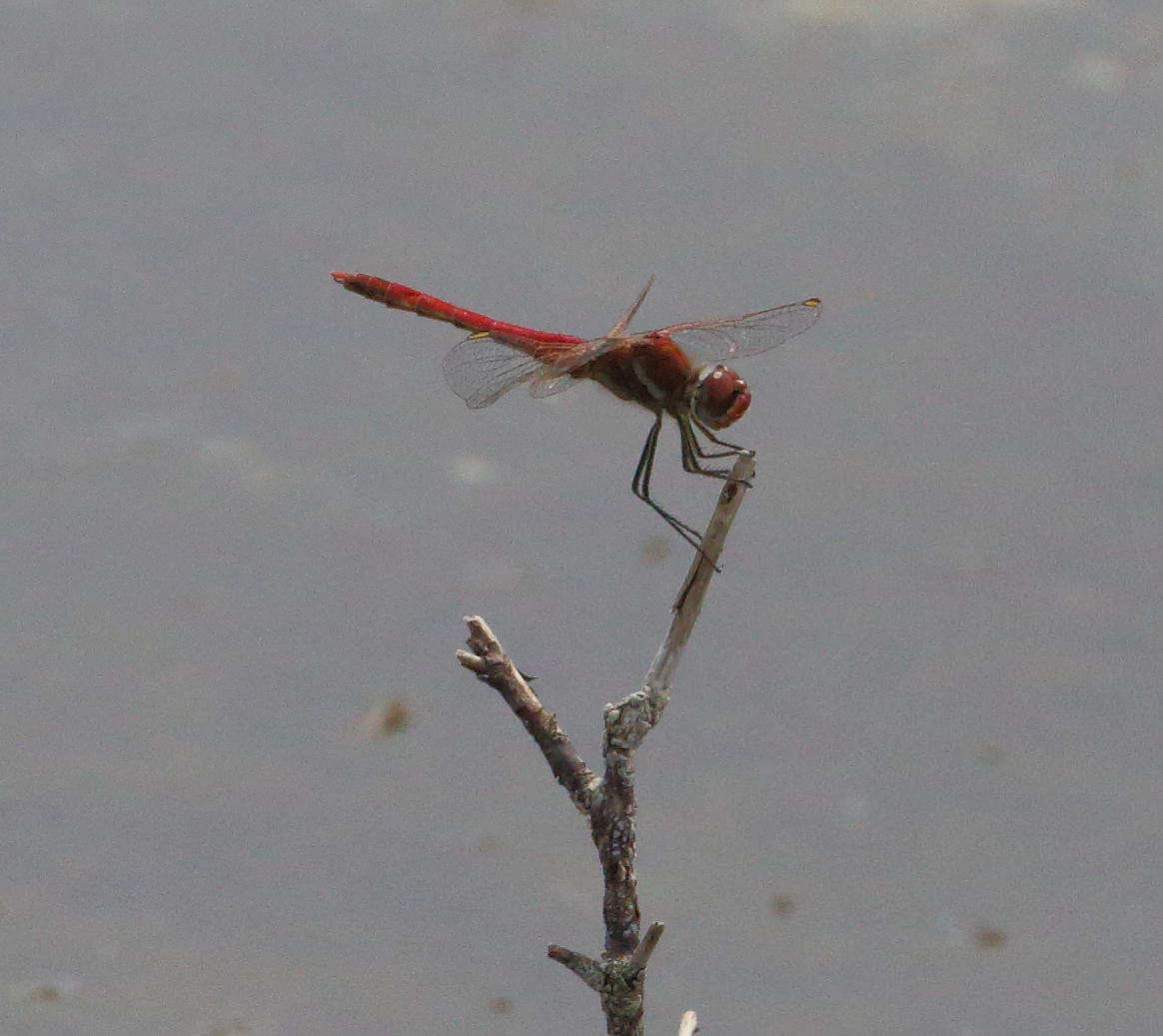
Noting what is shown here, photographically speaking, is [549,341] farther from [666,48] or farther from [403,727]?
[666,48]

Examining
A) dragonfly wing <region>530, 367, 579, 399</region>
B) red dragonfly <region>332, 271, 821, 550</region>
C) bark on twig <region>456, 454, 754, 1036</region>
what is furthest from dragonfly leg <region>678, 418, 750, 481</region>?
bark on twig <region>456, 454, 754, 1036</region>

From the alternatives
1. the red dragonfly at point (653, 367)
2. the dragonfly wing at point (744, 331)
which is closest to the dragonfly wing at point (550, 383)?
the red dragonfly at point (653, 367)

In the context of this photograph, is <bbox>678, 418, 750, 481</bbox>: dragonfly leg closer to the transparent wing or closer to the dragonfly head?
the dragonfly head

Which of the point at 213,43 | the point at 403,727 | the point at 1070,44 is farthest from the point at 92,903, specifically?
the point at 1070,44

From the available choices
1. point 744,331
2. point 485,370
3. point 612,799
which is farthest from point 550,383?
point 612,799

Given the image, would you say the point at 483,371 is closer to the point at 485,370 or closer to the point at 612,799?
the point at 485,370

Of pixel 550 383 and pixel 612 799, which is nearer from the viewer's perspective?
pixel 612 799
